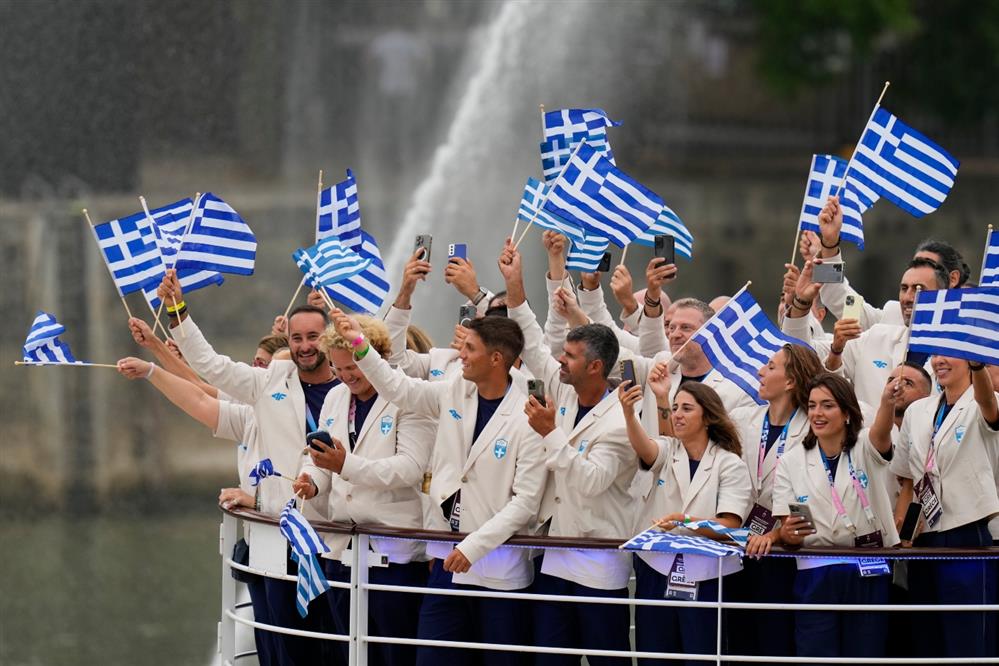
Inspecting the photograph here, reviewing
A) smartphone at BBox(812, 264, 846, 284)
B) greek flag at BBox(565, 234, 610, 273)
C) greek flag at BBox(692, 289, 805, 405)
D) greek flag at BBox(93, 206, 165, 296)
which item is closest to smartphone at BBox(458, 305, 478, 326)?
greek flag at BBox(565, 234, 610, 273)

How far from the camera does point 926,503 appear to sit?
9453 mm

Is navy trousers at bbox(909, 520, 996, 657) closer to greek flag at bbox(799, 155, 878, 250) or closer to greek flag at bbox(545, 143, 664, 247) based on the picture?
greek flag at bbox(799, 155, 878, 250)

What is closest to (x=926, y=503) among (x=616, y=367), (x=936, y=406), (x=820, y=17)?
(x=936, y=406)

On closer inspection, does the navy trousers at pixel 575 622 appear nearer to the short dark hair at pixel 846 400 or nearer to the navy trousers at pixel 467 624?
the navy trousers at pixel 467 624

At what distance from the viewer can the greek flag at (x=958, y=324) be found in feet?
30.0

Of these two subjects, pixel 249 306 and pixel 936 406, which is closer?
pixel 936 406

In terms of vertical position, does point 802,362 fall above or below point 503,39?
below

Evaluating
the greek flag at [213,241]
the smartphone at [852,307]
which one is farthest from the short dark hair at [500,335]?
the greek flag at [213,241]

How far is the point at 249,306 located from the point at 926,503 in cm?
1864

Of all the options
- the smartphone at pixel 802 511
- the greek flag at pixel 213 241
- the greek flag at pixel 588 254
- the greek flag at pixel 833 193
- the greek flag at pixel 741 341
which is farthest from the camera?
the greek flag at pixel 213 241

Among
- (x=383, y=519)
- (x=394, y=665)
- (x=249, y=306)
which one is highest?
(x=249, y=306)

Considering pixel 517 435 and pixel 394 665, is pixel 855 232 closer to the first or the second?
pixel 517 435

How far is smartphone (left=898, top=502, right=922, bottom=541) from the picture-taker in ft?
31.0

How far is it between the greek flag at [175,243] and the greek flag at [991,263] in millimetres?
4455
